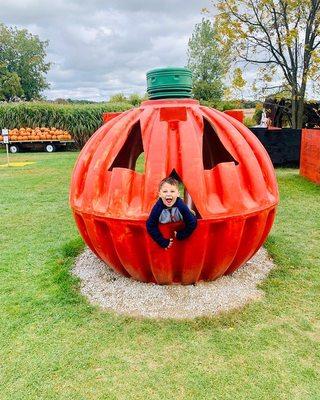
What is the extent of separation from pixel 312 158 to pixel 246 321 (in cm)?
744

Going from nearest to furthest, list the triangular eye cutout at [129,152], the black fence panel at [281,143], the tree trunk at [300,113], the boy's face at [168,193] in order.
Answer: the boy's face at [168,193] → the triangular eye cutout at [129,152] → the black fence panel at [281,143] → the tree trunk at [300,113]

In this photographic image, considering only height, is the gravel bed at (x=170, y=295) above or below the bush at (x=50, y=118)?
below

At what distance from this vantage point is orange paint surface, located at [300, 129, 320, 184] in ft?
31.5

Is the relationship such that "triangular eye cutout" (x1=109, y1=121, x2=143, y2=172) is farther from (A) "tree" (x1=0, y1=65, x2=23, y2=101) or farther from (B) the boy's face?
(A) "tree" (x1=0, y1=65, x2=23, y2=101)

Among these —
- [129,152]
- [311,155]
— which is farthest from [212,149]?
[311,155]

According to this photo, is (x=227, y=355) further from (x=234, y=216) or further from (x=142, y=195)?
(x=142, y=195)

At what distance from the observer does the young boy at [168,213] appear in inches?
127

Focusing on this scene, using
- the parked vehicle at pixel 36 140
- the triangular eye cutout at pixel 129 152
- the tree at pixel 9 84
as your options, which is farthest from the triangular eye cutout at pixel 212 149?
the tree at pixel 9 84

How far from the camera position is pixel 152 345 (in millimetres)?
3146

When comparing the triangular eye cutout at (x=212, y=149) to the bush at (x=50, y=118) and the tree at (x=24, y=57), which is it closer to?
the bush at (x=50, y=118)

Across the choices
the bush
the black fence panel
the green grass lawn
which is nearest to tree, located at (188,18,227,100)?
the bush

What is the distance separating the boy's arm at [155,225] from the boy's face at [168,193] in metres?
0.08

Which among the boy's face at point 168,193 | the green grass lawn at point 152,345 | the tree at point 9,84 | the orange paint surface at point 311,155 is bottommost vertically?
the green grass lawn at point 152,345

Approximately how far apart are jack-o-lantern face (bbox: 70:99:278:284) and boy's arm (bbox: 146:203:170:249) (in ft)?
0.44
